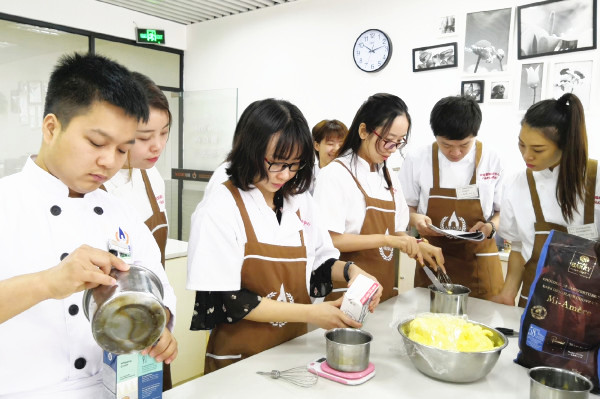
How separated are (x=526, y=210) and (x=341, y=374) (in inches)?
49.2

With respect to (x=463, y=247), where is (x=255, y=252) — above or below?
above

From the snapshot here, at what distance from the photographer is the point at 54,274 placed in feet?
2.60

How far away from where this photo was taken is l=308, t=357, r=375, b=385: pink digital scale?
1.15 m

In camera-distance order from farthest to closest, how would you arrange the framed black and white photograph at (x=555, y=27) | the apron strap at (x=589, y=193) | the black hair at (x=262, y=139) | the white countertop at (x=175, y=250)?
the framed black and white photograph at (x=555, y=27) → the white countertop at (x=175, y=250) → the apron strap at (x=589, y=193) → the black hair at (x=262, y=139)

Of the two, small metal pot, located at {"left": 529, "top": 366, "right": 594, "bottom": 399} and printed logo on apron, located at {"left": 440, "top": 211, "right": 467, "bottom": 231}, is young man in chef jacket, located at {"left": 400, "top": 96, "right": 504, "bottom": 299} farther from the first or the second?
small metal pot, located at {"left": 529, "top": 366, "right": 594, "bottom": 399}

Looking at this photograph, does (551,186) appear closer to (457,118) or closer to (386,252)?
(457,118)

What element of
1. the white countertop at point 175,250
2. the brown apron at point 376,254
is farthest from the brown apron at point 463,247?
the white countertop at point 175,250

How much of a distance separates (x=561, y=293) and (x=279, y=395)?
79cm

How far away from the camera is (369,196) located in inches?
80.7

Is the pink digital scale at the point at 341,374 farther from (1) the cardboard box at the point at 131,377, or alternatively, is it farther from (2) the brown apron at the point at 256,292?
(1) the cardboard box at the point at 131,377

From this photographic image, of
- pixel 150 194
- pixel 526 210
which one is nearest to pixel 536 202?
pixel 526 210

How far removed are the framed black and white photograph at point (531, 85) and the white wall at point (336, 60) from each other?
0.15 feet

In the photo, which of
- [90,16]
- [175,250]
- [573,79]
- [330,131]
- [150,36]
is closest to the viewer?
[175,250]

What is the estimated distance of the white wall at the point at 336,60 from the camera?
140 inches
